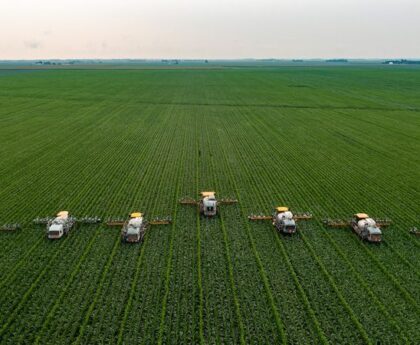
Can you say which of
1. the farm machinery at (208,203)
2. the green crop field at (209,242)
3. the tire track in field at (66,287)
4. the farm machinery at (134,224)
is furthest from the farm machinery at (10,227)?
the farm machinery at (208,203)

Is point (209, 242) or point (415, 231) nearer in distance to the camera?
point (209, 242)

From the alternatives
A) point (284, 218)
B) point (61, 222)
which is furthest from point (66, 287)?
point (284, 218)

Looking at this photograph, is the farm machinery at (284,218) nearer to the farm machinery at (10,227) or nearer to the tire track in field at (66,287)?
the tire track in field at (66,287)

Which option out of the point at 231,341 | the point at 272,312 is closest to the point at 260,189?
the point at 272,312

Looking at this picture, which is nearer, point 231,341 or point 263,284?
point 231,341

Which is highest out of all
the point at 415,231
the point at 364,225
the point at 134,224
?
the point at 134,224

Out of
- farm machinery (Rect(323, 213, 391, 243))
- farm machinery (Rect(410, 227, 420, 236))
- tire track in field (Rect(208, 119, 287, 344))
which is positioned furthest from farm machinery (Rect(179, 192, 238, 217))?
farm machinery (Rect(410, 227, 420, 236))

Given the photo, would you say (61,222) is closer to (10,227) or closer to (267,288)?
(10,227)

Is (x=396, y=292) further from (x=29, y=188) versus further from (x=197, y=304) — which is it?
(x=29, y=188)
